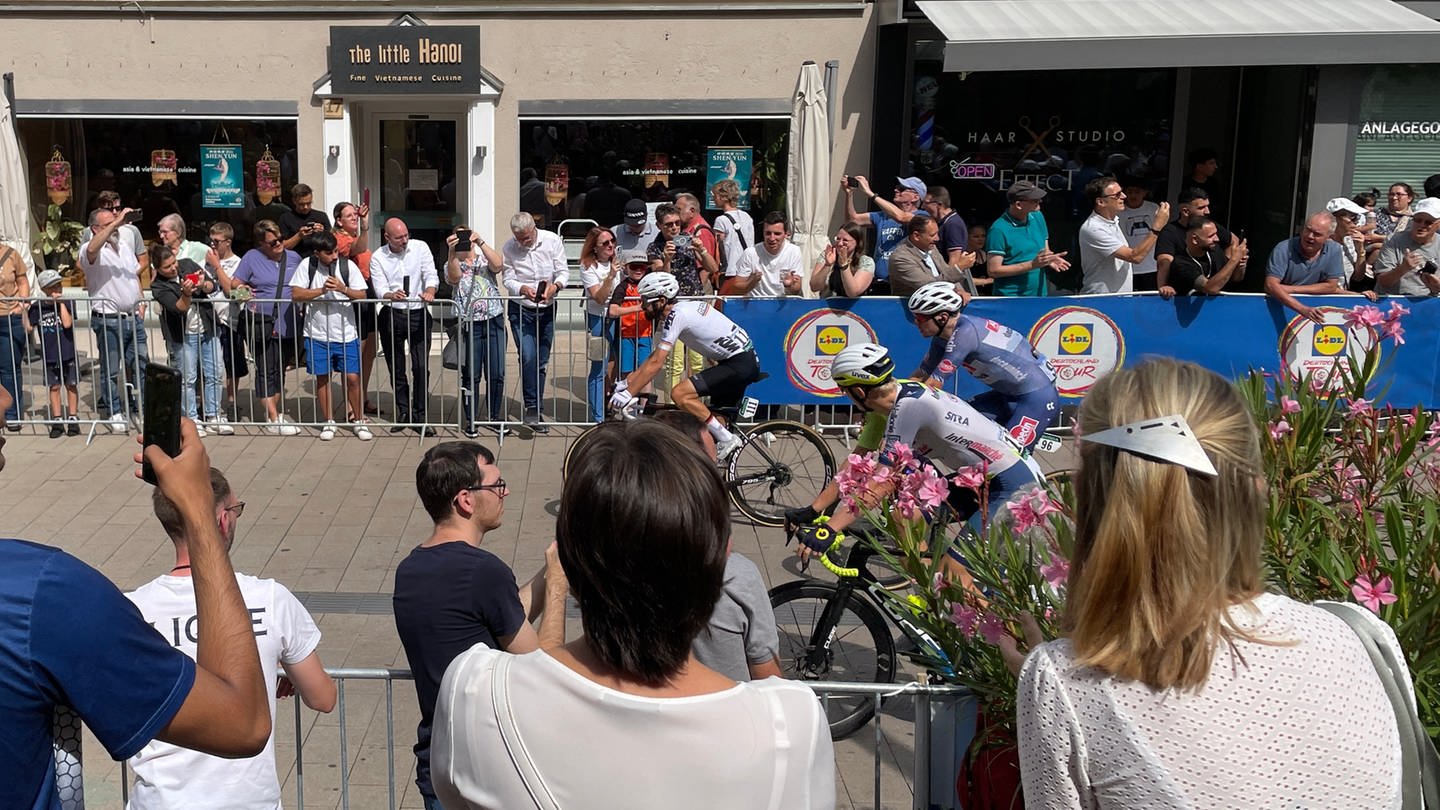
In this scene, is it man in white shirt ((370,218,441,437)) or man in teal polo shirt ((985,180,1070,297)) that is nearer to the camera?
man in white shirt ((370,218,441,437))

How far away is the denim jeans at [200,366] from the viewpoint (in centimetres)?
1099

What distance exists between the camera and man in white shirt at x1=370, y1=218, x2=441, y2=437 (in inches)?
440

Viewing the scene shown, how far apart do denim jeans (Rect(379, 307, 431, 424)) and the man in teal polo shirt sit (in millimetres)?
4808

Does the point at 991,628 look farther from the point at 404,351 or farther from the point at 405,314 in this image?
the point at 404,351

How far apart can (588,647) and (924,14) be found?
43.2ft

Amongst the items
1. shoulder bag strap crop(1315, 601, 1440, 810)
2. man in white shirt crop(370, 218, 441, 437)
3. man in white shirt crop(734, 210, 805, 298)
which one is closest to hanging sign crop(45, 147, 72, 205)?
man in white shirt crop(370, 218, 441, 437)

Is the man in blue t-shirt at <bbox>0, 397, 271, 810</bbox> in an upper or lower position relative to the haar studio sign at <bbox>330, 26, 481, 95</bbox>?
lower

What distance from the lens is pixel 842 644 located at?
244 inches

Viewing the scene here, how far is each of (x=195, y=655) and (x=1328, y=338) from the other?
9887 millimetres

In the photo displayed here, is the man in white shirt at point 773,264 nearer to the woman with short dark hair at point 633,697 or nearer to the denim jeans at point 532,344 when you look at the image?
the denim jeans at point 532,344

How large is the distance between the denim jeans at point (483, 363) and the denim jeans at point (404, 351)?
1.07 ft

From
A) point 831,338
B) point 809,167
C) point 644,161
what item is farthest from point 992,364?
point 644,161

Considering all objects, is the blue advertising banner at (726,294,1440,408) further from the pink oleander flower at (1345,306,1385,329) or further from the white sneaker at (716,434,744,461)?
the pink oleander flower at (1345,306,1385,329)

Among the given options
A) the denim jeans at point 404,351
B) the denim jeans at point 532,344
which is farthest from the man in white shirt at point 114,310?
the denim jeans at point 532,344
